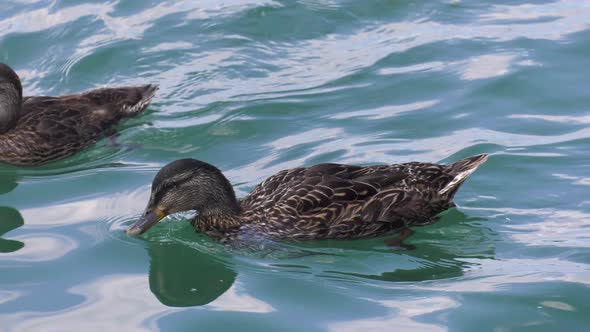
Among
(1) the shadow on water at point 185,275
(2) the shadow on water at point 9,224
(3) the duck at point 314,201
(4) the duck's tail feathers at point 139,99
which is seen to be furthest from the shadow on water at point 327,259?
(4) the duck's tail feathers at point 139,99

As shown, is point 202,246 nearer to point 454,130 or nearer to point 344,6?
point 454,130

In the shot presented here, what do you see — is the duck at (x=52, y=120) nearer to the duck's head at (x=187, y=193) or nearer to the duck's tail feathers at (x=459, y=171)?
the duck's head at (x=187, y=193)

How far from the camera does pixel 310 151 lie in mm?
10922

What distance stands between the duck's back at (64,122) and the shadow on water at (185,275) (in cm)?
239

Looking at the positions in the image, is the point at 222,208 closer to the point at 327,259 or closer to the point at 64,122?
the point at 327,259

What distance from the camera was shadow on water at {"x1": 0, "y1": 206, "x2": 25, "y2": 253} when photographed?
926 cm

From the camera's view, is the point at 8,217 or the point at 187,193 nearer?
the point at 187,193

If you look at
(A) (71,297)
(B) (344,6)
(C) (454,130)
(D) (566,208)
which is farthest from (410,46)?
(A) (71,297)

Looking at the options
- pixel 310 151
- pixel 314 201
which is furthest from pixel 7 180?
pixel 314 201

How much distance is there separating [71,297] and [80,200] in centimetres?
197

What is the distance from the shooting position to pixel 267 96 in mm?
12289

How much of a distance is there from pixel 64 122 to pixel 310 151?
263 cm

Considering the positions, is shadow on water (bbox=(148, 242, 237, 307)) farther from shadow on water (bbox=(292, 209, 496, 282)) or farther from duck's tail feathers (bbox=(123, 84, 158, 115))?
duck's tail feathers (bbox=(123, 84, 158, 115))

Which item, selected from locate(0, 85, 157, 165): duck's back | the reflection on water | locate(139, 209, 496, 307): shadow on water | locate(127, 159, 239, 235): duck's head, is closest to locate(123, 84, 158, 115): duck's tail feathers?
locate(0, 85, 157, 165): duck's back
